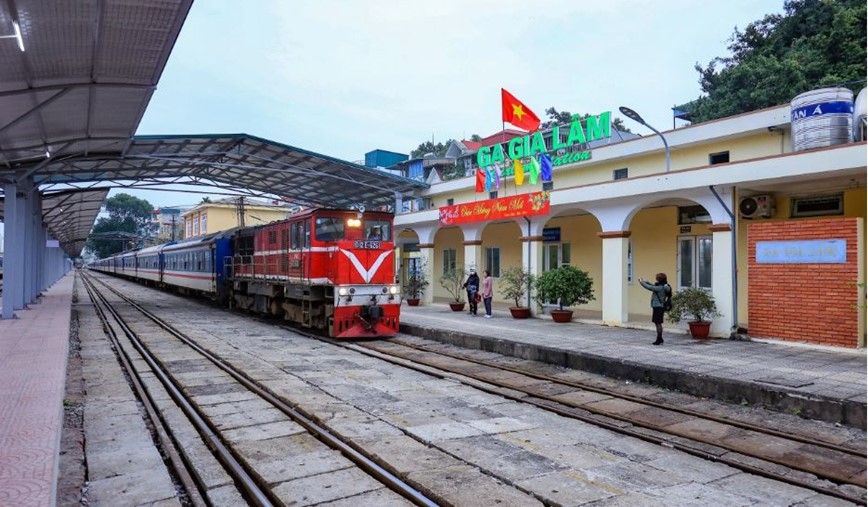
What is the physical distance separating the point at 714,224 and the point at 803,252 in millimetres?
1791

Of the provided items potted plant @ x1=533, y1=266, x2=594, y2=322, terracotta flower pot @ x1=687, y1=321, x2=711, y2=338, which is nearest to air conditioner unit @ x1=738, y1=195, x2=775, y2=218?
terracotta flower pot @ x1=687, y1=321, x2=711, y2=338

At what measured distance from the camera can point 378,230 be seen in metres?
13.5

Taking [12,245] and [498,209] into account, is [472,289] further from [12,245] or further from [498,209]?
[12,245]

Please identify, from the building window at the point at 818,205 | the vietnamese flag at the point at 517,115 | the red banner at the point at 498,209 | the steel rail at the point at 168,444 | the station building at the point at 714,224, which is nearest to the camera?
the steel rail at the point at 168,444

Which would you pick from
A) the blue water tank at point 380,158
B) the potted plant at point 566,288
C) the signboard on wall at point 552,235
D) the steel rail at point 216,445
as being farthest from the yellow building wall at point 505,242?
the blue water tank at point 380,158

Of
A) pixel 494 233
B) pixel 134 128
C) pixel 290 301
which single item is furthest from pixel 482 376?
pixel 494 233

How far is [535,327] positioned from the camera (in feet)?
45.1

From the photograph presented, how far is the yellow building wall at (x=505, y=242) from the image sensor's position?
20.2m

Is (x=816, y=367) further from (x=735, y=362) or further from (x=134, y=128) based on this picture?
(x=134, y=128)

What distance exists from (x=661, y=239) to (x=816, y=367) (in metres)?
7.15

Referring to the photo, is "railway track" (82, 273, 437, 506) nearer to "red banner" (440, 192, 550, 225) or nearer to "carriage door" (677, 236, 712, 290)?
"red banner" (440, 192, 550, 225)

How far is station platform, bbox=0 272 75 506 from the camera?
3.72 meters

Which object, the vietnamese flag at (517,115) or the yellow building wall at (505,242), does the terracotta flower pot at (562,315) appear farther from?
the vietnamese flag at (517,115)

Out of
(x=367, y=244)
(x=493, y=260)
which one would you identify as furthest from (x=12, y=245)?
(x=493, y=260)
